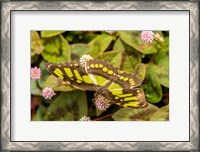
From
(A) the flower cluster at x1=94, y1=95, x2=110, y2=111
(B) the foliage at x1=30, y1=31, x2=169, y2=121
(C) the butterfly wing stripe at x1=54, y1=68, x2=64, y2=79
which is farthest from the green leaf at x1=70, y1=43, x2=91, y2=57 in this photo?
(A) the flower cluster at x1=94, y1=95, x2=110, y2=111

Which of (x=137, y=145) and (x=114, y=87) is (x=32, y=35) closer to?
(x=114, y=87)

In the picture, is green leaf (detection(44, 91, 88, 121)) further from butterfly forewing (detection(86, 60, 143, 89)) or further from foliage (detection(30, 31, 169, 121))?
butterfly forewing (detection(86, 60, 143, 89))

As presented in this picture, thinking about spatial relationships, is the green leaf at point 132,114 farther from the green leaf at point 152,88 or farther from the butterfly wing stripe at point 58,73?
the butterfly wing stripe at point 58,73

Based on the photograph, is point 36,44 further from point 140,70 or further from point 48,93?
point 140,70

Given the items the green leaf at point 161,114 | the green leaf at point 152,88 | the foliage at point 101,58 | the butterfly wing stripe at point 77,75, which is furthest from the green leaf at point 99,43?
the green leaf at point 161,114

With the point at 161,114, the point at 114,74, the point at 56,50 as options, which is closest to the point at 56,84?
the point at 56,50

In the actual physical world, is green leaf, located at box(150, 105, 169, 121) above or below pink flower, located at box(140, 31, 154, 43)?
below

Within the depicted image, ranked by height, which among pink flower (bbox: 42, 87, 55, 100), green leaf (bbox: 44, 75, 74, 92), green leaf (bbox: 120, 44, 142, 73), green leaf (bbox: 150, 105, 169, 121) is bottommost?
green leaf (bbox: 150, 105, 169, 121)

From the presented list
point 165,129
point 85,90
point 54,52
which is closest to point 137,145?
point 165,129
